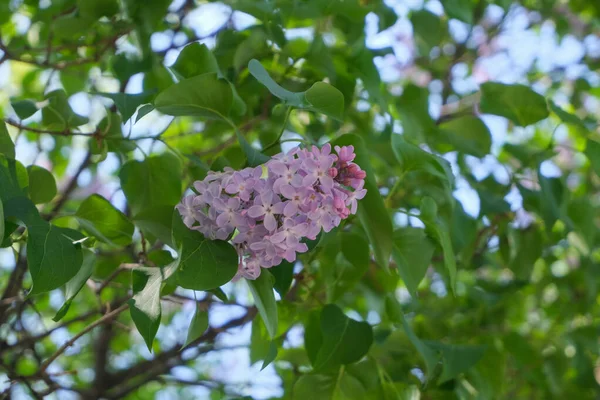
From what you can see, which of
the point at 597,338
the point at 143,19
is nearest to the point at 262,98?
the point at 143,19

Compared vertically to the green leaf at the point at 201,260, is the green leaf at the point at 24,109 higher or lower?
higher

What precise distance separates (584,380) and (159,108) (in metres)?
1.15

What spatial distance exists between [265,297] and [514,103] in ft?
1.97

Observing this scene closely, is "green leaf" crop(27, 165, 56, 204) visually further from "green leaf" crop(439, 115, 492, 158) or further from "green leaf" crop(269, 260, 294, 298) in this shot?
"green leaf" crop(439, 115, 492, 158)

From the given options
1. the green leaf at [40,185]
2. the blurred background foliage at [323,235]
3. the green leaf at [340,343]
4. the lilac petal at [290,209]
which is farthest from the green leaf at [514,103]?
the green leaf at [40,185]

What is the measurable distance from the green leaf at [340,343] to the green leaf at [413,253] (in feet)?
0.31

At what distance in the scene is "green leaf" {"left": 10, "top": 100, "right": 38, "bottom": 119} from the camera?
79 centimetres

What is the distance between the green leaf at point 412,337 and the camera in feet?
2.74

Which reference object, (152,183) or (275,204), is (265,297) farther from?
(152,183)

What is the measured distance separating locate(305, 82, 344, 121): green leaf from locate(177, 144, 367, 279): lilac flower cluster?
0.14 feet

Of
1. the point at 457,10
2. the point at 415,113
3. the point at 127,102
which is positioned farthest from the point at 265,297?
the point at 457,10

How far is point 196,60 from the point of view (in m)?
0.77

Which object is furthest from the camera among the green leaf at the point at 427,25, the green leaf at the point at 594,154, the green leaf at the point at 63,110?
the green leaf at the point at 427,25

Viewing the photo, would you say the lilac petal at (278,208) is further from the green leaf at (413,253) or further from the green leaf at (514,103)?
the green leaf at (514,103)
